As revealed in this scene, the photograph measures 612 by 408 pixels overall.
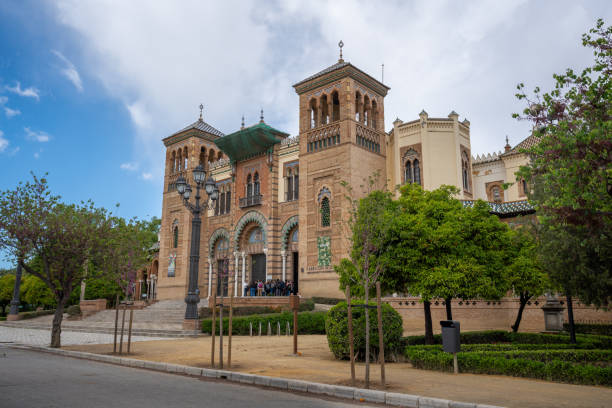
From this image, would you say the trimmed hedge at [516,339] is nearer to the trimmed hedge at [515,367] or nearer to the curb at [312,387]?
the trimmed hedge at [515,367]

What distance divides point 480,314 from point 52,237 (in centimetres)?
1770

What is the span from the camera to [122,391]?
22.3 ft

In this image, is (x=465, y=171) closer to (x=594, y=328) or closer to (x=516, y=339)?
(x=594, y=328)

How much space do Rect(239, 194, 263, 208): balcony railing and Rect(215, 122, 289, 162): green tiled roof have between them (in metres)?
3.18

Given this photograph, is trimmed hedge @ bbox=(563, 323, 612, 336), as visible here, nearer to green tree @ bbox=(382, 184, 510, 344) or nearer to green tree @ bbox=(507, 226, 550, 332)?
green tree @ bbox=(507, 226, 550, 332)

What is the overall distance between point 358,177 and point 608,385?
1945cm

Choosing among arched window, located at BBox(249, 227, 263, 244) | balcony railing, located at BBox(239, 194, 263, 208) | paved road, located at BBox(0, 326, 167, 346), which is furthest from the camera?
arched window, located at BBox(249, 227, 263, 244)

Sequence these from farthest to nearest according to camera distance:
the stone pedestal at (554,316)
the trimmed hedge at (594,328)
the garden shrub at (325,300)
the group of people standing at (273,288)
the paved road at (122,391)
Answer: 1. the group of people standing at (273,288)
2. the garden shrub at (325,300)
3. the stone pedestal at (554,316)
4. the trimmed hedge at (594,328)
5. the paved road at (122,391)

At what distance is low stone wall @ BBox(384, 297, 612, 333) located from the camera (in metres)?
20.1

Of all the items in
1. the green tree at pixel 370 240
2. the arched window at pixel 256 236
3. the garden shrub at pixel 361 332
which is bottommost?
the garden shrub at pixel 361 332

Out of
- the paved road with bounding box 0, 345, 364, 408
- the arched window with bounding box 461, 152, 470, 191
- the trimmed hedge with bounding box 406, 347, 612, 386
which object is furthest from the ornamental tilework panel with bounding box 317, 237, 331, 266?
the paved road with bounding box 0, 345, 364, 408

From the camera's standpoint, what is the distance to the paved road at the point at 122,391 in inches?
233

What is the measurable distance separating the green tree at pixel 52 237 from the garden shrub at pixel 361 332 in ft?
26.8

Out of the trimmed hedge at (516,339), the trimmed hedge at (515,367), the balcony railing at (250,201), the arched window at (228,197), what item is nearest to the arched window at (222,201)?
the arched window at (228,197)
